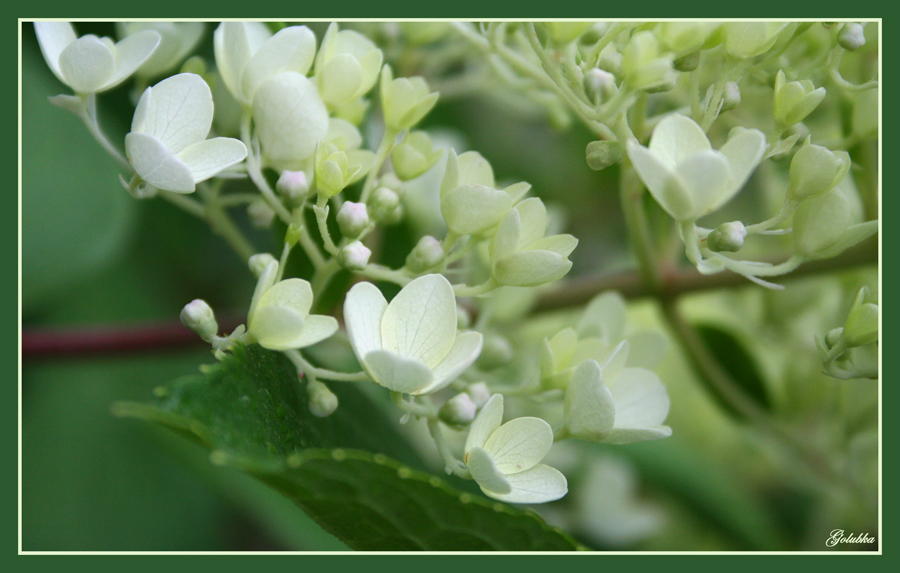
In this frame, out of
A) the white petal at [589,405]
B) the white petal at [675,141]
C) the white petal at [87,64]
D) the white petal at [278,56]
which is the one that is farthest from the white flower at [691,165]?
the white petal at [87,64]

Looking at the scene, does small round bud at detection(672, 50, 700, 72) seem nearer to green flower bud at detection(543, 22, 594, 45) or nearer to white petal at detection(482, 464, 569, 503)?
green flower bud at detection(543, 22, 594, 45)

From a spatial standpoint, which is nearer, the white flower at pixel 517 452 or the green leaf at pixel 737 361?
the white flower at pixel 517 452

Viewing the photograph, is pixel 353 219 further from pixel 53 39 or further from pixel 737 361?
pixel 737 361

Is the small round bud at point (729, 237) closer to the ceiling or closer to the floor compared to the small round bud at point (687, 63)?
closer to the floor

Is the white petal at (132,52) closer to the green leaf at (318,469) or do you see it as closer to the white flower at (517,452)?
the green leaf at (318,469)

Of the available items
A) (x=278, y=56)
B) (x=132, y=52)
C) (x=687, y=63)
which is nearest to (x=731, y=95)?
(x=687, y=63)

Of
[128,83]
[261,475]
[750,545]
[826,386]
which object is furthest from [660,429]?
[128,83]

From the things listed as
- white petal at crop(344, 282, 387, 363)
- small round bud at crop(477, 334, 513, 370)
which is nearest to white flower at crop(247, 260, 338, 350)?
white petal at crop(344, 282, 387, 363)
